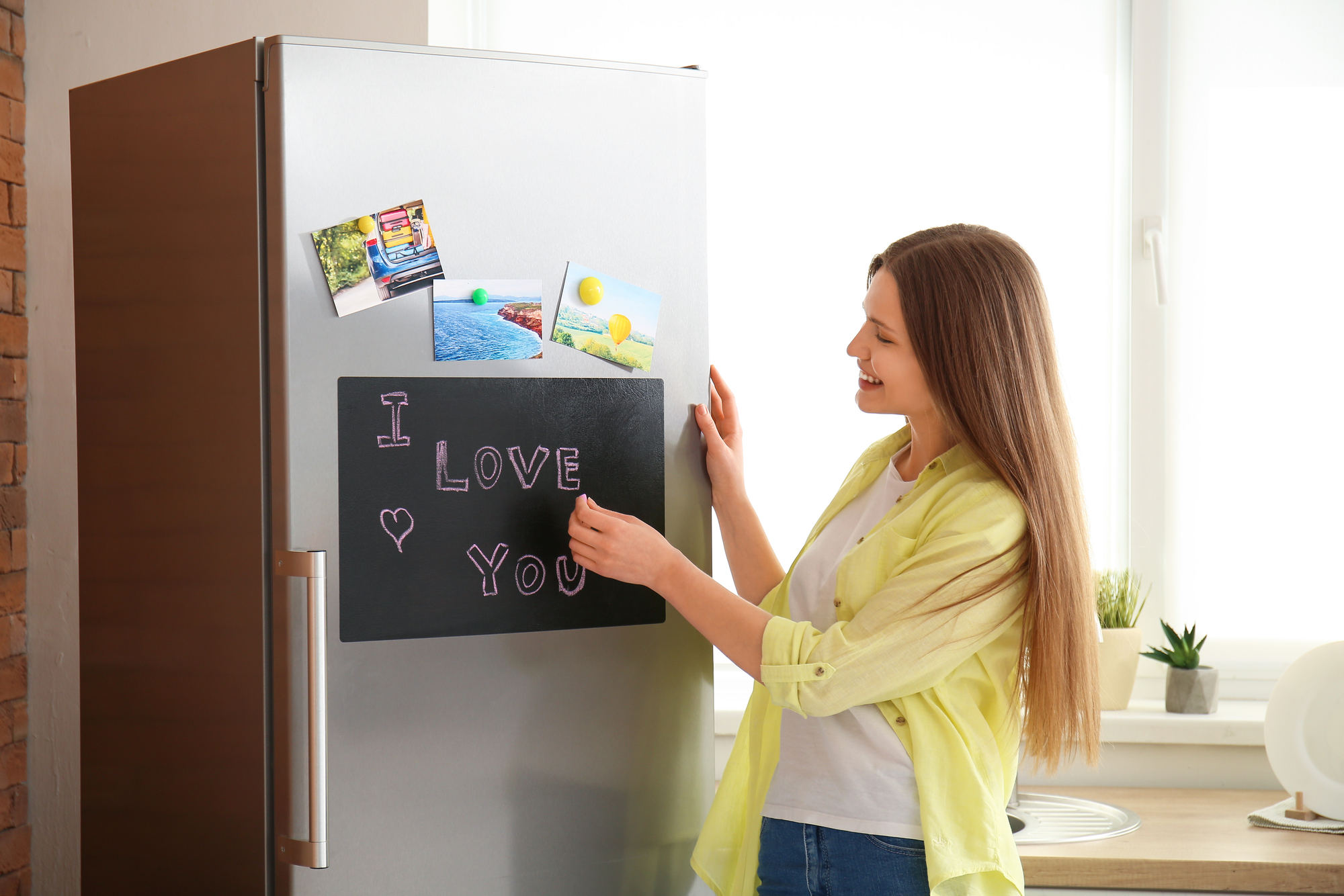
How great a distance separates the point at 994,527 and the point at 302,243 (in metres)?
0.78

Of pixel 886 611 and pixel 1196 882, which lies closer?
pixel 886 611

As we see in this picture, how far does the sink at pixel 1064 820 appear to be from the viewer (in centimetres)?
149

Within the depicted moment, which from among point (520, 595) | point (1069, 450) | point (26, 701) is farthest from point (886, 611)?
point (26, 701)

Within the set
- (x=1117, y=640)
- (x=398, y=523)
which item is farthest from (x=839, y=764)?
(x=1117, y=640)

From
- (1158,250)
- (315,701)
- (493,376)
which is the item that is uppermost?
(1158,250)

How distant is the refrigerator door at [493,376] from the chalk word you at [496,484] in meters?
0.05

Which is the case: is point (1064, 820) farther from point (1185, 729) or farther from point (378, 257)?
point (378, 257)

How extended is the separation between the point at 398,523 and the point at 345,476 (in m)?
0.08

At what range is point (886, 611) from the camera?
1.00 meters

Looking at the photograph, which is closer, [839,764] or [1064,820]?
[839,764]

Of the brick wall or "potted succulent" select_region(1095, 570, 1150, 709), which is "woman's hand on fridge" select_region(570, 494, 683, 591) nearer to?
"potted succulent" select_region(1095, 570, 1150, 709)

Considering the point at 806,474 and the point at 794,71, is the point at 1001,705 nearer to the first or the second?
the point at 806,474

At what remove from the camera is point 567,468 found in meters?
1.14

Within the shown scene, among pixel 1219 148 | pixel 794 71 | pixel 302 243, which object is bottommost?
pixel 302 243
